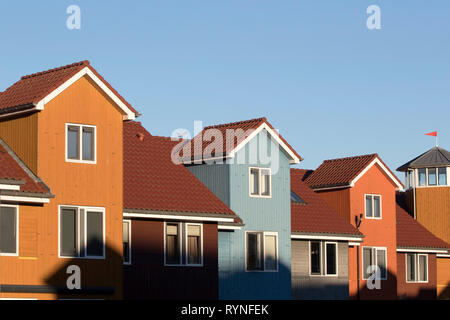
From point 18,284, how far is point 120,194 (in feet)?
16.9

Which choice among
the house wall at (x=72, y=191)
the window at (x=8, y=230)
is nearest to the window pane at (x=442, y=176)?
the house wall at (x=72, y=191)

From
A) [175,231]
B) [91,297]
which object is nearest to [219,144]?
[175,231]

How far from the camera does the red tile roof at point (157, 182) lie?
34.7 meters

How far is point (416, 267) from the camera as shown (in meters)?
53.1

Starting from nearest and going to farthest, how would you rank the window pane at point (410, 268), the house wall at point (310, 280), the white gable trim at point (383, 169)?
the house wall at point (310, 280), the white gable trim at point (383, 169), the window pane at point (410, 268)

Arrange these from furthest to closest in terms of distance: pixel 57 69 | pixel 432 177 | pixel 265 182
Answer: pixel 432 177 < pixel 265 182 < pixel 57 69

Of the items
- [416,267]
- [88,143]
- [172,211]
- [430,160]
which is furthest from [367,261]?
[88,143]

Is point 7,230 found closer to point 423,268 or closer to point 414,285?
point 414,285

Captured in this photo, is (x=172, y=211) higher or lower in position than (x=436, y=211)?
lower

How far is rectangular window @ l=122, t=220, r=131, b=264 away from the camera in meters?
33.7

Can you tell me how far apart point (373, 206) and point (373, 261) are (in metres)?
3.00

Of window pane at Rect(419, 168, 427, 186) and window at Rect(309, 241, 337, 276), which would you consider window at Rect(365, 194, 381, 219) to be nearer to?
window at Rect(309, 241, 337, 276)

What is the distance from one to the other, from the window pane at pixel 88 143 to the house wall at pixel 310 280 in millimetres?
15213

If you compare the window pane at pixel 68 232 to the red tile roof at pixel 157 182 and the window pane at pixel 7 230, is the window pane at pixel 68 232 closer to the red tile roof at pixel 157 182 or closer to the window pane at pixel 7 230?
the window pane at pixel 7 230
